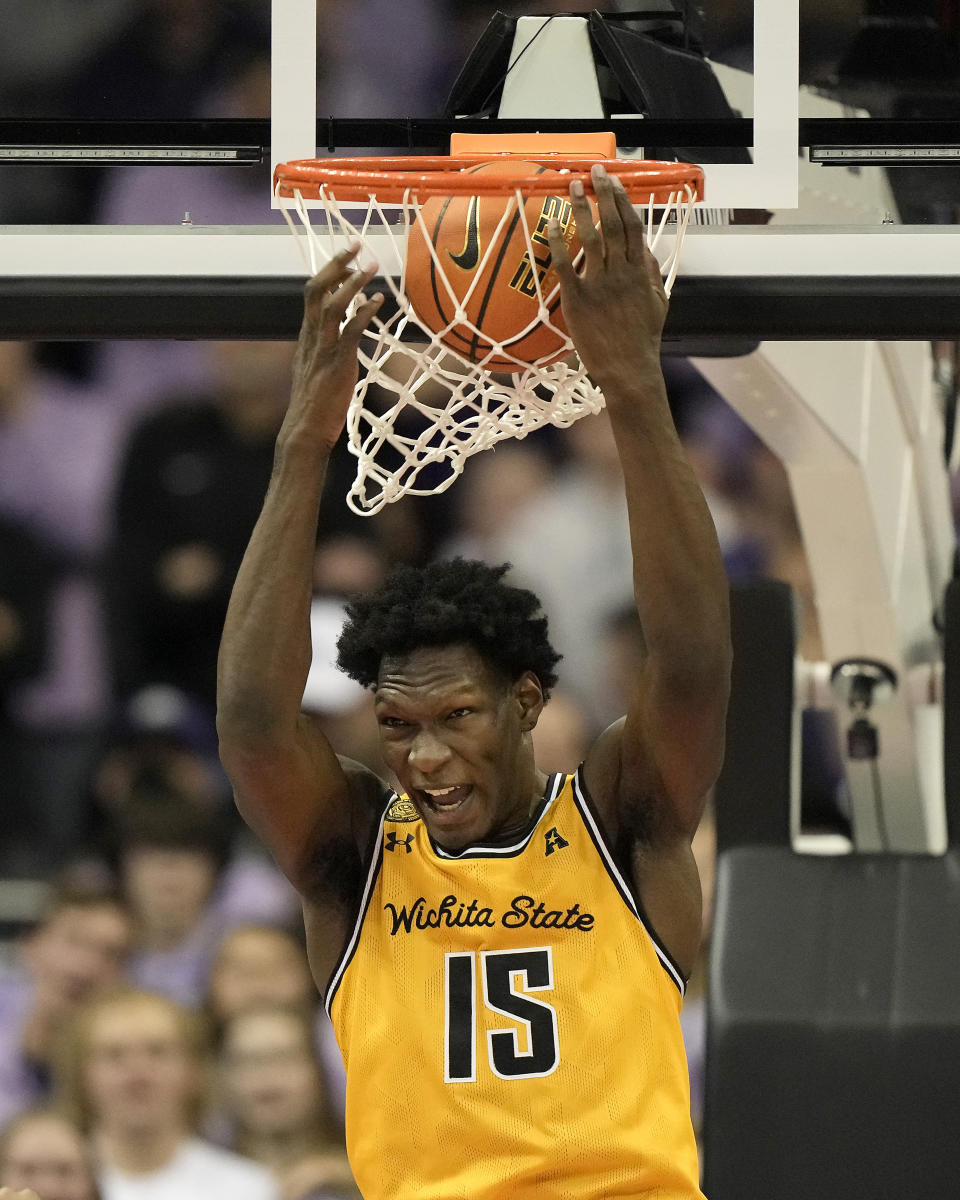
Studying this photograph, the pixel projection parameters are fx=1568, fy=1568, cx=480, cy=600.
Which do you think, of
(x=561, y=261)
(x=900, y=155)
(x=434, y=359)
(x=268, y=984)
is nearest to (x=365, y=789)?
(x=434, y=359)

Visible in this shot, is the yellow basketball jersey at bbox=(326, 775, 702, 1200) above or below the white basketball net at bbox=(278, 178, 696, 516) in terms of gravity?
below

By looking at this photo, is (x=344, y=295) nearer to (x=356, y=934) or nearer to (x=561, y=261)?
(x=561, y=261)

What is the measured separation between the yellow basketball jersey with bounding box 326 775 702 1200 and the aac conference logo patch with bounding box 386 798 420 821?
0.05 m

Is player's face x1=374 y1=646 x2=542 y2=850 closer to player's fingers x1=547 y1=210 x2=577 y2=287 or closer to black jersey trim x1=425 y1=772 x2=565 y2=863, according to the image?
black jersey trim x1=425 y1=772 x2=565 y2=863

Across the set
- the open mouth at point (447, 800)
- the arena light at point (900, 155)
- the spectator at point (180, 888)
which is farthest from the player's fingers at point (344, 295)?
the spectator at point (180, 888)

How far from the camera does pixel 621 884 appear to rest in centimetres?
217

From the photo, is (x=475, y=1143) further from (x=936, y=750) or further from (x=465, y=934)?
(x=936, y=750)

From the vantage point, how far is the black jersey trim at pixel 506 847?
7.22 feet

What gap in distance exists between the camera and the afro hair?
88.7 inches

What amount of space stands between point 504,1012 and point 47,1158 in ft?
10.2

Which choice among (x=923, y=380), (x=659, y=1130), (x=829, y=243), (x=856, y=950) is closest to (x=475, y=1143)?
(x=659, y=1130)

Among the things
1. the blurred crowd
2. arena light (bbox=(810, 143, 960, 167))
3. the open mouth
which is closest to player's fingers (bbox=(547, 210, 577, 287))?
the open mouth

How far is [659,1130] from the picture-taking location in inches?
80.6

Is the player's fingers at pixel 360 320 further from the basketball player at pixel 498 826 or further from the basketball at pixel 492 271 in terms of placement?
the basketball at pixel 492 271
